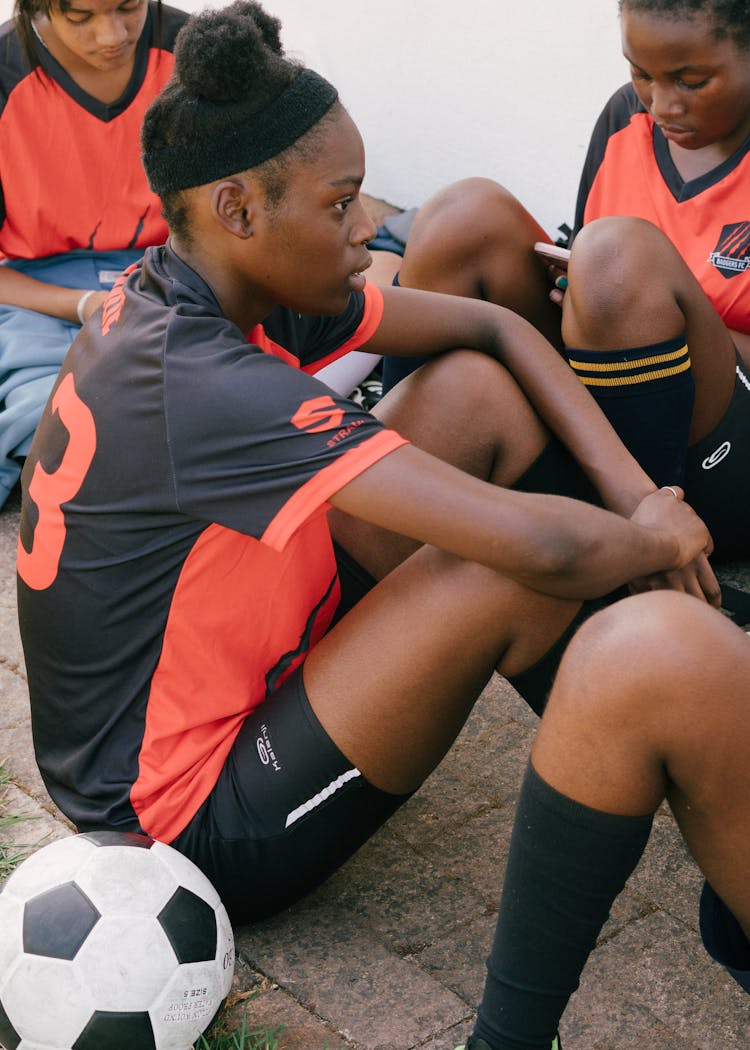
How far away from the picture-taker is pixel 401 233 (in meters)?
4.34

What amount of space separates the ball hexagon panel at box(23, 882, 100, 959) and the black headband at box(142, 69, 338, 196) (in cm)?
104

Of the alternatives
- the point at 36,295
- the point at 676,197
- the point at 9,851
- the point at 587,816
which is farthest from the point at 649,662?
the point at 36,295

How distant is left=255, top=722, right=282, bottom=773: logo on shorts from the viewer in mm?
1974

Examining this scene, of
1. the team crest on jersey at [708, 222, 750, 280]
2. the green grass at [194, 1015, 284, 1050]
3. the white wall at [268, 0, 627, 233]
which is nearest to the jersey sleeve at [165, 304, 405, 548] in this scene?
the green grass at [194, 1015, 284, 1050]

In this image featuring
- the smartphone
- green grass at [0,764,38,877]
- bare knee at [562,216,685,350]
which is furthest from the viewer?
the smartphone

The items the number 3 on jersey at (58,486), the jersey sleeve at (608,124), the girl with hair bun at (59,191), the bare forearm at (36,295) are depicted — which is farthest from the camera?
the bare forearm at (36,295)

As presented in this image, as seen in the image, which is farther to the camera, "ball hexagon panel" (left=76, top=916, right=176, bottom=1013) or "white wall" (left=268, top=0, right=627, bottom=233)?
"white wall" (left=268, top=0, right=627, bottom=233)

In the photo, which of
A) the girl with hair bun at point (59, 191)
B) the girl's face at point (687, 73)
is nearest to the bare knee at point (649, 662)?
the girl's face at point (687, 73)

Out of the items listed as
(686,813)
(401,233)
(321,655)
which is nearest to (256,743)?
(321,655)

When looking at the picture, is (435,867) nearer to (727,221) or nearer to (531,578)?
(531,578)

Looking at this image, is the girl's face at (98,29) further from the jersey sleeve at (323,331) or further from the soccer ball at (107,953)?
the soccer ball at (107,953)

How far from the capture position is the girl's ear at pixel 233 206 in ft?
6.21

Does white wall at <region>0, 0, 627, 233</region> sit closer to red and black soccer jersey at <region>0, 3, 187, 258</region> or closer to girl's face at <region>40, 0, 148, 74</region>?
red and black soccer jersey at <region>0, 3, 187, 258</region>

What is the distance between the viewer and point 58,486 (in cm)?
202
